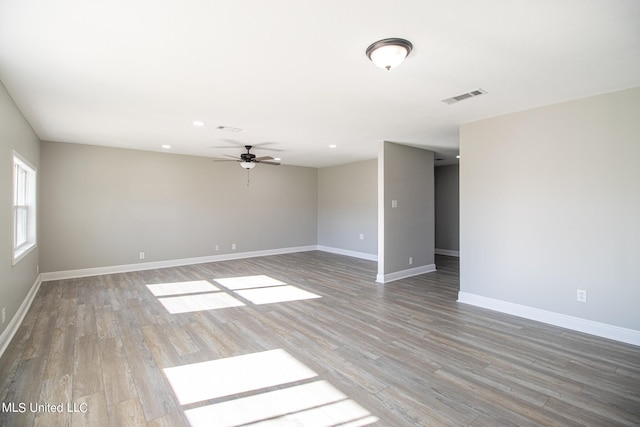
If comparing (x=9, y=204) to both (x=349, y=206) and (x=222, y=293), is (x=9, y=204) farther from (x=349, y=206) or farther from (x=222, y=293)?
(x=349, y=206)

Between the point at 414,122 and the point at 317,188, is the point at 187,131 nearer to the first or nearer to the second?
the point at 414,122

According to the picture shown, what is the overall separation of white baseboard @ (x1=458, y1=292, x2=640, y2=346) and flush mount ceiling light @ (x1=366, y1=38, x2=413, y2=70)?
3366 millimetres

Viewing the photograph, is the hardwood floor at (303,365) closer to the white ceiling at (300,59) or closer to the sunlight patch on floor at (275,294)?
the sunlight patch on floor at (275,294)

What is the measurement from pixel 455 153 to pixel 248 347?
573 cm

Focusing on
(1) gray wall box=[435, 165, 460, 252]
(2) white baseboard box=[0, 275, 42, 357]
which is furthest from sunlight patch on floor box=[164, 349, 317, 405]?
(1) gray wall box=[435, 165, 460, 252]

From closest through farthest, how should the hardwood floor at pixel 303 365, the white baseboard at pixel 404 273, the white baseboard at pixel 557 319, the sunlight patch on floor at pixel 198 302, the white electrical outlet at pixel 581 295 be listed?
the hardwood floor at pixel 303 365 → the white baseboard at pixel 557 319 → the white electrical outlet at pixel 581 295 → the sunlight patch on floor at pixel 198 302 → the white baseboard at pixel 404 273

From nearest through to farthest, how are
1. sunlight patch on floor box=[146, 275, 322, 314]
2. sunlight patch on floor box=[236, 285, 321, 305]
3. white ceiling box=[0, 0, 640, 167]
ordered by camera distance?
white ceiling box=[0, 0, 640, 167]
sunlight patch on floor box=[146, 275, 322, 314]
sunlight patch on floor box=[236, 285, 321, 305]

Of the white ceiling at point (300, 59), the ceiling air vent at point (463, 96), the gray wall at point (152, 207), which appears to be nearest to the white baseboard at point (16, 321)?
the gray wall at point (152, 207)

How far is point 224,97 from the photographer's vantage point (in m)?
3.21

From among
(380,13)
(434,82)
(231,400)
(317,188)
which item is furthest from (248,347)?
(317,188)

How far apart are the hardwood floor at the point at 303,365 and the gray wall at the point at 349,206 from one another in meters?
3.39

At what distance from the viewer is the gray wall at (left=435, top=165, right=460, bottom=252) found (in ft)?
26.5

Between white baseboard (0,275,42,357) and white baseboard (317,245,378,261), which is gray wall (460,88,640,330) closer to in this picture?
white baseboard (317,245,378,261)

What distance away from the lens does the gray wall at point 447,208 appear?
807 cm
